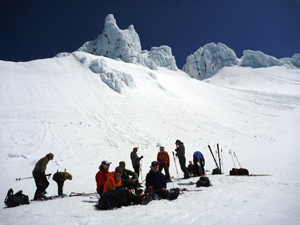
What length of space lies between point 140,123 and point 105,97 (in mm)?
7594

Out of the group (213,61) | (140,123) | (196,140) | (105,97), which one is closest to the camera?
(196,140)

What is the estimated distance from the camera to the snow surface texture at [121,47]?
3110 inches

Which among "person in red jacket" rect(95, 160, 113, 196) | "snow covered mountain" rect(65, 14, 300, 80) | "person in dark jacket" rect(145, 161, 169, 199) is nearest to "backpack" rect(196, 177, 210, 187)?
"person in dark jacket" rect(145, 161, 169, 199)

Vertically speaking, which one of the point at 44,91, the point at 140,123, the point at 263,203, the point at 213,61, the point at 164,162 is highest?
the point at 213,61

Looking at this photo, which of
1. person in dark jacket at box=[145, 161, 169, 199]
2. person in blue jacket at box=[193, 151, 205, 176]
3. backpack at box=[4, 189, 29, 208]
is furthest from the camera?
person in blue jacket at box=[193, 151, 205, 176]

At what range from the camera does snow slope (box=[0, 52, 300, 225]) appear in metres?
4.17

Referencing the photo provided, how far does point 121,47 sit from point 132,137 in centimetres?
7076

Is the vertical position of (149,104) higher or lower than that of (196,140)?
higher

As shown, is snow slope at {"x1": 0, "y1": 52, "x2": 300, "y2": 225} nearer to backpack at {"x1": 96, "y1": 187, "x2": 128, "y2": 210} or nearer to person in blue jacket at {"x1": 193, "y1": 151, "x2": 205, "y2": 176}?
backpack at {"x1": 96, "y1": 187, "x2": 128, "y2": 210}

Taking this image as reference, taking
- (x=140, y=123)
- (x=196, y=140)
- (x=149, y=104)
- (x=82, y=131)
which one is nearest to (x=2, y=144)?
(x=82, y=131)

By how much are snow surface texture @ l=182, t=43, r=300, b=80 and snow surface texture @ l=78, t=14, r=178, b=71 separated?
1414 inches

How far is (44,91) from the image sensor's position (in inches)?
882

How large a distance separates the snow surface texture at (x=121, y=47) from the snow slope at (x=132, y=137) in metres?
43.4

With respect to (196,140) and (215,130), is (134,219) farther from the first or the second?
(215,130)
